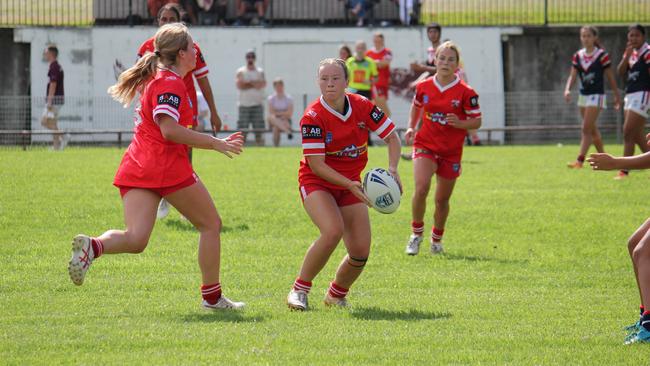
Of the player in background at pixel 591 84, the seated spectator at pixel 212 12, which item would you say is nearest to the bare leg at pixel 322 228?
the player in background at pixel 591 84

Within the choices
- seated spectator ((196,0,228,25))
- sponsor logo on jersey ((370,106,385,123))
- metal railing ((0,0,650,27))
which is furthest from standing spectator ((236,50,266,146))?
sponsor logo on jersey ((370,106,385,123))

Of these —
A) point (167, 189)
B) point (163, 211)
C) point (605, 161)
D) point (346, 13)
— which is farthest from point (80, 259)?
point (346, 13)

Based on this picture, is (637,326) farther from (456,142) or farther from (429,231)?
(429,231)

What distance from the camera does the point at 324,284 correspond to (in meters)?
9.05

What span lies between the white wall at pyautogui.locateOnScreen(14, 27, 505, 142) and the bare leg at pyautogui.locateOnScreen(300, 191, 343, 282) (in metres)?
19.0

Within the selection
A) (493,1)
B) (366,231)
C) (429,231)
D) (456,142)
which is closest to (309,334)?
(366,231)

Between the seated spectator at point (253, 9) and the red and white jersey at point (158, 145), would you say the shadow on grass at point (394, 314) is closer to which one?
the red and white jersey at point (158, 145)

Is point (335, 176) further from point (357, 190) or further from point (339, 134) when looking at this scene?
point (339, 134)

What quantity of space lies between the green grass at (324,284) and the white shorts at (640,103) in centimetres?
101

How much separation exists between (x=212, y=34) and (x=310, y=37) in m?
2.49

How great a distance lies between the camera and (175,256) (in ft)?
33.6

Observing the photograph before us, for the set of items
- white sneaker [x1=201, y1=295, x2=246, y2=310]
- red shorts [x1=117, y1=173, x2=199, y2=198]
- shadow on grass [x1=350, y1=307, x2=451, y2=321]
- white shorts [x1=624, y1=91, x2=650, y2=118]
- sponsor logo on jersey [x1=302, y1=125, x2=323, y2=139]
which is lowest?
shadow on grass [x1=350, y1=307, x2=451, y2=321]

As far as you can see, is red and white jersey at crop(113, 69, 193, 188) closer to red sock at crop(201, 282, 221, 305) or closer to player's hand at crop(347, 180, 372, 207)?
red sock at crop(201, 282, 221, 305)

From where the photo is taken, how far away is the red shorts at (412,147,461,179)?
427 inches
